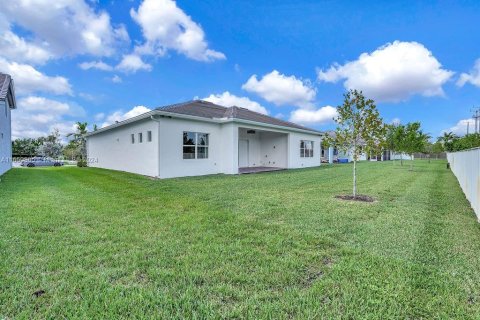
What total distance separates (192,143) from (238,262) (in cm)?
1159

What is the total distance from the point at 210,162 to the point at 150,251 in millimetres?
11677

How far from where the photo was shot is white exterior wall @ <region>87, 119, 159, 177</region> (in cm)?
1359

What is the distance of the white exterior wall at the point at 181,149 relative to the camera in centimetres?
1316

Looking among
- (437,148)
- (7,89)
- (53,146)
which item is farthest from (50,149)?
(437,148)

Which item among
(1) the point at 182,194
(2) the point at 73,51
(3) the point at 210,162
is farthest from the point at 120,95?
(1) the point at 182,194

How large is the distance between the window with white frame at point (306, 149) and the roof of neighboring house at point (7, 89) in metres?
19.1

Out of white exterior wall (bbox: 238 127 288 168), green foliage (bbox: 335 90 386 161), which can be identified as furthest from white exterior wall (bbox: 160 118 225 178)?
green foliage (bbox: 335 90 386 161)

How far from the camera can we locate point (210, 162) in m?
15.2

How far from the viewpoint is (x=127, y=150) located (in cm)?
1669

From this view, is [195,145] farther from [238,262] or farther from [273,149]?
[238,262]

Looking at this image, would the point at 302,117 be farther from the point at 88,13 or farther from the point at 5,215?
the point at 5,215

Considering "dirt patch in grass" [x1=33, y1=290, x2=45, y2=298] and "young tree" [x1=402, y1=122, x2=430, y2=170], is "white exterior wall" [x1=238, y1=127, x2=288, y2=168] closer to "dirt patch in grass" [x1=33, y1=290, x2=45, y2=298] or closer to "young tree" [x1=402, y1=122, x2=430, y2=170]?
"young tree" [x1=402, y1=122, x2=430, y2=170]

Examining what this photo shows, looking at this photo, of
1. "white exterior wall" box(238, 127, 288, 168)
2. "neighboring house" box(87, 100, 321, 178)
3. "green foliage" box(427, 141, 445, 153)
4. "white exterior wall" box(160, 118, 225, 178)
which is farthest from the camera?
"green foliage" box(427, 141, 445, 153)

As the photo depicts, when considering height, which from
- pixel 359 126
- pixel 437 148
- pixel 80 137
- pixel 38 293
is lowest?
pixel 38 293
